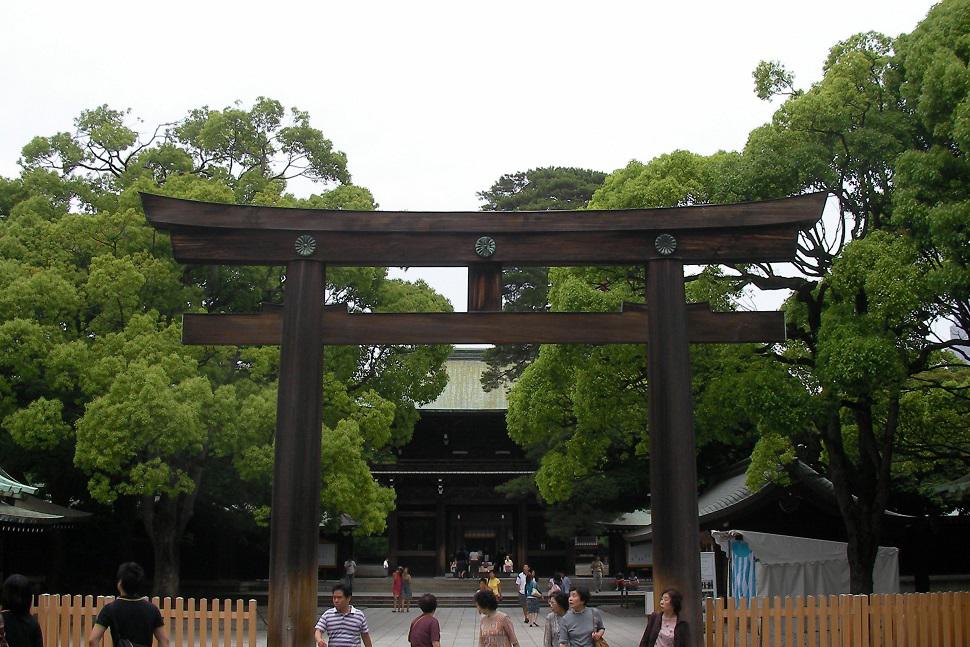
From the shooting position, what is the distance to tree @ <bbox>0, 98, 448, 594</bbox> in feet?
65.6

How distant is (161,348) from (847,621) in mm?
15079

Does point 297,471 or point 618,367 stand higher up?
point 618,367

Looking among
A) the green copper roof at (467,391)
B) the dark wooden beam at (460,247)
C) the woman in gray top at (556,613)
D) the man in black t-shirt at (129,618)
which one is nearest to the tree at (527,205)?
the green copper roof at (467,391)

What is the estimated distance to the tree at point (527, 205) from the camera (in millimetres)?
33156

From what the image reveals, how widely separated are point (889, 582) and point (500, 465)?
1801cm

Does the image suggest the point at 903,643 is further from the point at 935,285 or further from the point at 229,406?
the point at 229,406

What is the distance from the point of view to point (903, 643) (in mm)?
10766

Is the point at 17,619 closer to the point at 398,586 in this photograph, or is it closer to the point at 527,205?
the point at 398,586

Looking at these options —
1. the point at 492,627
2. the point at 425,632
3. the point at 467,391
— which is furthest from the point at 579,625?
the point at 467,391

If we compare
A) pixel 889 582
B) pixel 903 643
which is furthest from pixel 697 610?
pixel 889 582

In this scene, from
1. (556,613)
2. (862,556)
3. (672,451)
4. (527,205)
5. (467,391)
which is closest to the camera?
(556,613)

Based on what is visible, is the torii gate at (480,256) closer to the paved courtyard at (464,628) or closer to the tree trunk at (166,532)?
the paved courtyard at (464,628)

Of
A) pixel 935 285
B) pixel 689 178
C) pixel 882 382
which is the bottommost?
pixel 882 382

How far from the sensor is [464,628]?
22.5 meters
